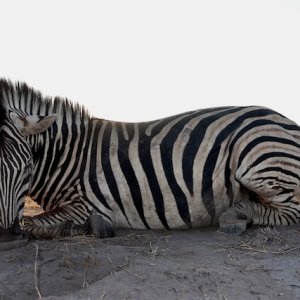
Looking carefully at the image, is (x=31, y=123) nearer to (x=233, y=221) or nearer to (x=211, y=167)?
(x=211, y=167)

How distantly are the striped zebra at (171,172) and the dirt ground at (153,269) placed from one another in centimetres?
60

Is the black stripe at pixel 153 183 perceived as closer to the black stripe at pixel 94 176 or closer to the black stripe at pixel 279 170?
the black stripe at pixel 94 176

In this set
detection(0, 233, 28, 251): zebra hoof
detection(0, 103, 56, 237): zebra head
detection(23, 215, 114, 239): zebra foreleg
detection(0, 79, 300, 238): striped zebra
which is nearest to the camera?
detection(0, 233, 28, 251): zebra hoof

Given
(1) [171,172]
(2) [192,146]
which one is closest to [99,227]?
(1) [171,172]

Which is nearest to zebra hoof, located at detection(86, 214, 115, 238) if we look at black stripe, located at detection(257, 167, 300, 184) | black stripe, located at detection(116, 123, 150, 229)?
black stripe, located at detection(116, 123, 150, 229)

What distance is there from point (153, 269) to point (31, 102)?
2579mm

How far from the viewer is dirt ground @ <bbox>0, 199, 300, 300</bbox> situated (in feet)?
10.3

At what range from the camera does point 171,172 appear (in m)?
5.16

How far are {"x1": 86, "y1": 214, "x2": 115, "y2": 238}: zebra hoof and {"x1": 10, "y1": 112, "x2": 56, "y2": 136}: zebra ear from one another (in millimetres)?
916

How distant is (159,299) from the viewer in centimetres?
302

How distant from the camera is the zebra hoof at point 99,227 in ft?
15.4

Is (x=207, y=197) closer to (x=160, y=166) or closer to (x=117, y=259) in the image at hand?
(x=160, y=166)

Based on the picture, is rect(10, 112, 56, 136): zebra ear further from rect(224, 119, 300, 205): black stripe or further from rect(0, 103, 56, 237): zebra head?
rect(224, 119, 300, 205): black stripe

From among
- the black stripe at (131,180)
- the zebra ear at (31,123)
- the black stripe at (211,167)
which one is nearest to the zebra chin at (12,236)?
the zebra ear at (31,123)
